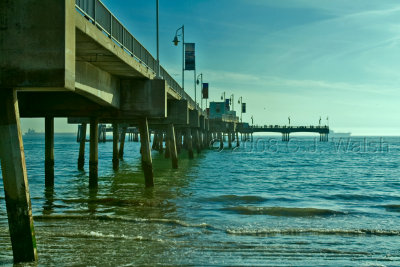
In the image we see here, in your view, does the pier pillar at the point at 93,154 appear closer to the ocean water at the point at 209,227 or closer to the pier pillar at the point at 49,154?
the ocean water at the point at 209,227

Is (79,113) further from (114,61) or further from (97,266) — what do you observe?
(97,266)

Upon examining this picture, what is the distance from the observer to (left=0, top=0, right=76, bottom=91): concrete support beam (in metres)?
9.15

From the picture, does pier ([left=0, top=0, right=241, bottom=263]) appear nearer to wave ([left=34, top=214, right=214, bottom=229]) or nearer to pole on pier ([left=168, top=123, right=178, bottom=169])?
wave ([left=34, top=214, right=214, bottom=229])

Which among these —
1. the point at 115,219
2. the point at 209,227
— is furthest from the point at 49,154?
the point at 209,227

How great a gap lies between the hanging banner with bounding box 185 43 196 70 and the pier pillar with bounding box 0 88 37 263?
26496mm

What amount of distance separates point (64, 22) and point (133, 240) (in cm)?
547

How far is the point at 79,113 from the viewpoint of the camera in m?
21.3

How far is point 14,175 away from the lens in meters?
8.83

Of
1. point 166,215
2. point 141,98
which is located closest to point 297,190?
point 141,98

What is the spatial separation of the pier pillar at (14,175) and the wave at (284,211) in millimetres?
9191

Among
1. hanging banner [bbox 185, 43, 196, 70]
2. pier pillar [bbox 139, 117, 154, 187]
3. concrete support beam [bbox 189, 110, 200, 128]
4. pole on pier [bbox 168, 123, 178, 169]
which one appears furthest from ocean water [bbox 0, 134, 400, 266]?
concrete support beam [bbox 189, 110, 200, 128]

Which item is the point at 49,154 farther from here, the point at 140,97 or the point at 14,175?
the point at 14,175

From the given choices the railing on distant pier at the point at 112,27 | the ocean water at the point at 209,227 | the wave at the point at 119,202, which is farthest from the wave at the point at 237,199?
the railing on distant pier at the point at 112,27

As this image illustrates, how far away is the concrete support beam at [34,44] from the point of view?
9148mm
